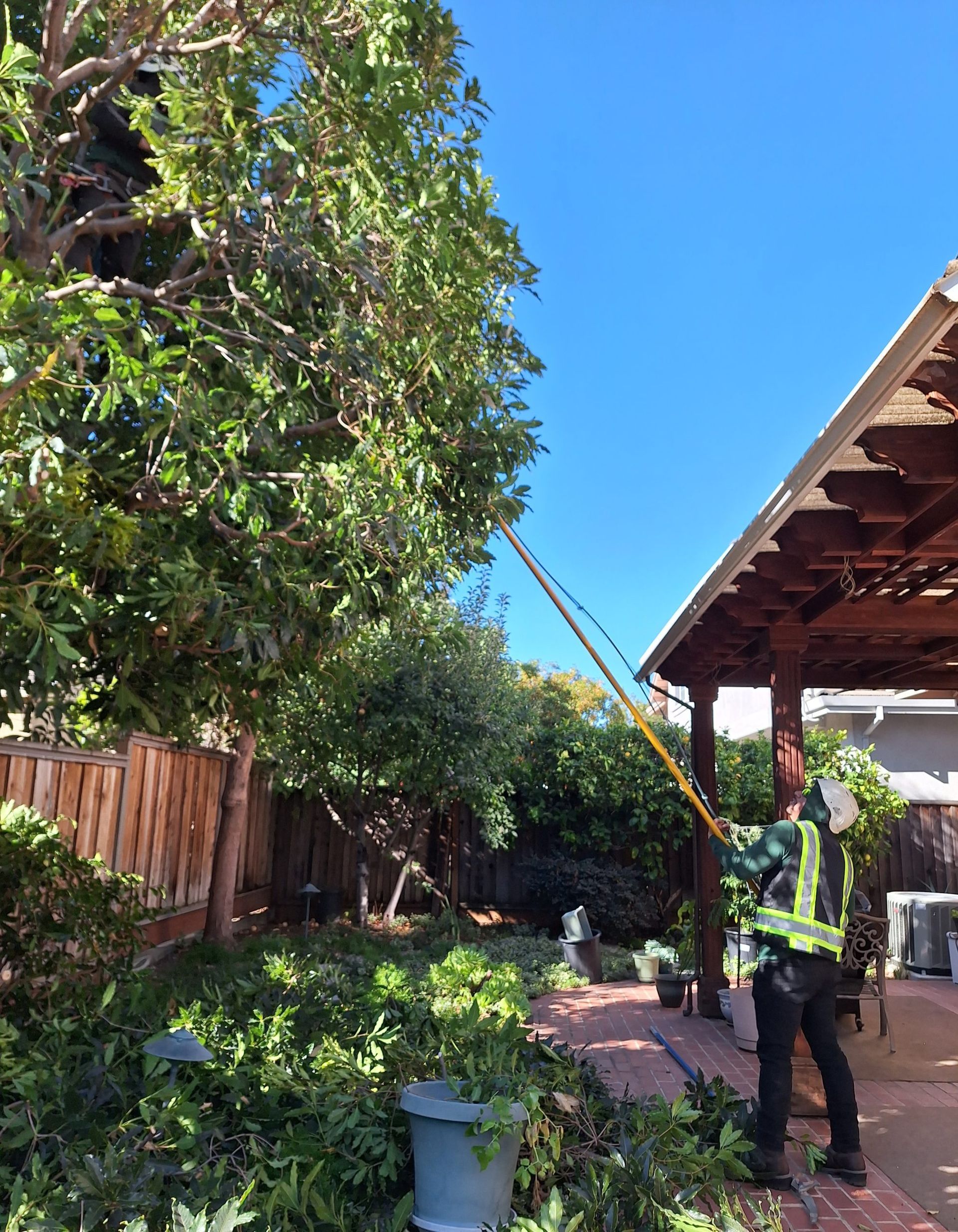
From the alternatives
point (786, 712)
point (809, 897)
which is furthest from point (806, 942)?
point (786, 712)

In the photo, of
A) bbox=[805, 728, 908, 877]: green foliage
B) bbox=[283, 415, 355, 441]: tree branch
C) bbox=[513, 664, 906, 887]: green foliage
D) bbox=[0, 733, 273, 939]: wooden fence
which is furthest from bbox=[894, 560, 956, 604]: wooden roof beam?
bbox=[513, 664, 906, 887]: green foliage

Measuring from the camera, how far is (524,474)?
5.08 meters

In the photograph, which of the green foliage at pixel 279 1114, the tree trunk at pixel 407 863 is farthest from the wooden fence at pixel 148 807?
the tree trunk at pixel 407 863

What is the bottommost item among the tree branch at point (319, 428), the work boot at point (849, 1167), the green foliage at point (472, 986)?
the work boot at point (849, 1167)

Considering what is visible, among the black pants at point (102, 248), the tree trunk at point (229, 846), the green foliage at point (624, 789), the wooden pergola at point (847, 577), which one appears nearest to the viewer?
the wooden pergola at point (847, 577)

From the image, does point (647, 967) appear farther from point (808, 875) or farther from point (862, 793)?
point (808, 875)

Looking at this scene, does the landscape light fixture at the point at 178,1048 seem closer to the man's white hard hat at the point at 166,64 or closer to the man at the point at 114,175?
the man at the point at 114,175

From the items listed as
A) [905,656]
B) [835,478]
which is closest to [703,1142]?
[835,478]

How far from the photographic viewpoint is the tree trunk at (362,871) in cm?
1089

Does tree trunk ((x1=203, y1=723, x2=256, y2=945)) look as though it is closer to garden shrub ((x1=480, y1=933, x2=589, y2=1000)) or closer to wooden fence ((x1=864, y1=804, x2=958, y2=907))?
garden shrub ((x1=480, y1=933, x2=589, y2=1000))

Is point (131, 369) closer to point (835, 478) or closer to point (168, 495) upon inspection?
point (168, 495)

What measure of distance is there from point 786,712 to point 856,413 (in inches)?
109

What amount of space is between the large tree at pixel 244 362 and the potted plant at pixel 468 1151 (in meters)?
1.67

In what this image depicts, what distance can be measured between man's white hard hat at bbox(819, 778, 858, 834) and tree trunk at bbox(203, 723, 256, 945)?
5667 millimetres
